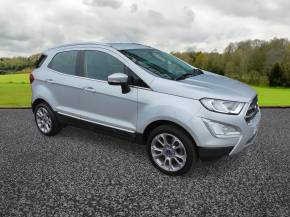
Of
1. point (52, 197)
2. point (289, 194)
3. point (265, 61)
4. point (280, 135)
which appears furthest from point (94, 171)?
point (265, 61)

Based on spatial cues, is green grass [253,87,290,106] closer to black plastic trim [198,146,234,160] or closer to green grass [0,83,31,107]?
green grass [0,83,31,107]

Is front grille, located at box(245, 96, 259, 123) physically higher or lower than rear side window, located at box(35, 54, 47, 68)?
lower

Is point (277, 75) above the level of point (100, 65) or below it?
below

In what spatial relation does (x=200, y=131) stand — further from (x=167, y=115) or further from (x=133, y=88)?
(x=133, y=88)

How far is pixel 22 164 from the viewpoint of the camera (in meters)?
4.88

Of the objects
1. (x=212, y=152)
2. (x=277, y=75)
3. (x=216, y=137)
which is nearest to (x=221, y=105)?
(x=216, y=137)

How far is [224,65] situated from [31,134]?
55.5 m

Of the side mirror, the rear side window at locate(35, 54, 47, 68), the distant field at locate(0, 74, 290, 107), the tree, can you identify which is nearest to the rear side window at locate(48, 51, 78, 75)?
the rear side window at locate(35, 54, 47, 68)

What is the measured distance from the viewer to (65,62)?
5.59 meters

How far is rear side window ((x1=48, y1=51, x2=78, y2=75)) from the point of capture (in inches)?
214

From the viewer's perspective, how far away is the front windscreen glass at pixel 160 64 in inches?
178

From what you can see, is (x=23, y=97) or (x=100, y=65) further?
(x=23, y=97)

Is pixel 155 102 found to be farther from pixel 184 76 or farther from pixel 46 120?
pixel 46 120

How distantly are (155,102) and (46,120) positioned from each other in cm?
285
